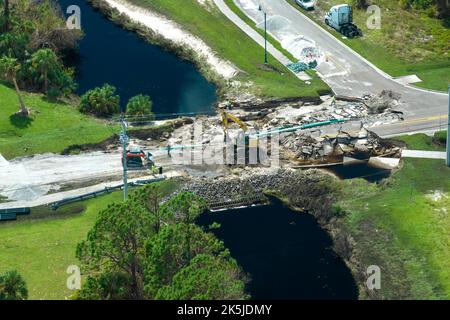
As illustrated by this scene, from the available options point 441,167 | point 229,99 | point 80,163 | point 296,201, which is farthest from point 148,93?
point 441,167

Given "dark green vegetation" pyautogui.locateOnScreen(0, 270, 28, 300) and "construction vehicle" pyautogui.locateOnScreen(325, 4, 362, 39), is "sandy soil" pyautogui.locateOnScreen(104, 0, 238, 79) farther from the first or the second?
"dark green vegetation" pyautogui.locateOnScreen(0, 270, 28, 300)

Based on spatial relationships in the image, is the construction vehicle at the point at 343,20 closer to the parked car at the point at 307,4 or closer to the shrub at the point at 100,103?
the parked car at the point at 307,4

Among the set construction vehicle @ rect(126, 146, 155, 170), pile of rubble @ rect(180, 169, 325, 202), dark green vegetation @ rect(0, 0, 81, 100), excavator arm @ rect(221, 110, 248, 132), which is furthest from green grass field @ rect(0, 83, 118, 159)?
pile of rubble @ rect(180, 169, 325, 202)

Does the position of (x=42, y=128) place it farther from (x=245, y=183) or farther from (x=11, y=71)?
(x=245, y=183)

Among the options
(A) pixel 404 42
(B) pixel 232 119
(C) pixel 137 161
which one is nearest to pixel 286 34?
(A) pixel 404 42

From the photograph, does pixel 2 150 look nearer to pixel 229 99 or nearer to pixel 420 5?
pixel 229 99

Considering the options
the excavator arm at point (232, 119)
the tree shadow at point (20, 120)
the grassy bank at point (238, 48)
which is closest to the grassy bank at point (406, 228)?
the excavator arm at point (232, 119)
